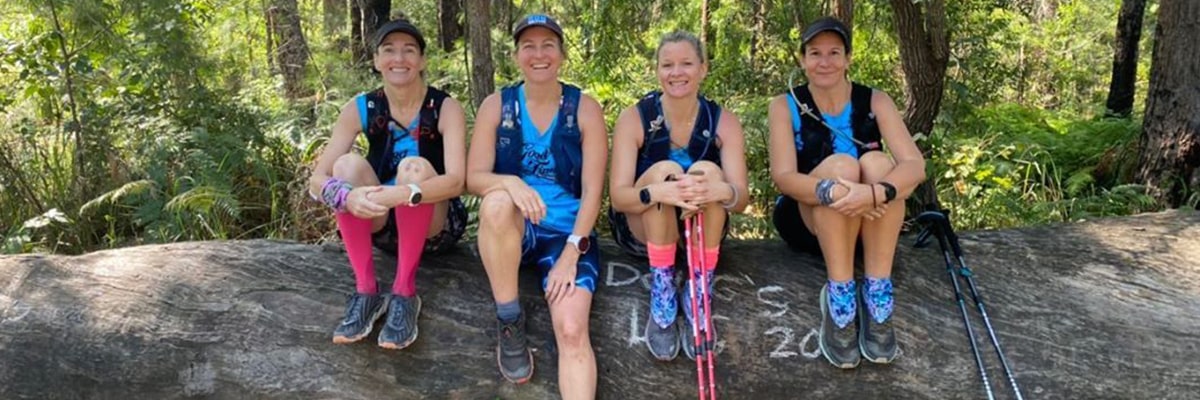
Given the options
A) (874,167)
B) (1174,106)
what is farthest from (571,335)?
(1174,106)

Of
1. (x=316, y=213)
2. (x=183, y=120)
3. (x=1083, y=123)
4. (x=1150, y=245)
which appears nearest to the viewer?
(x=1150, y=245)

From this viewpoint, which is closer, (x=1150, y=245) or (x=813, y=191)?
(x=813, y=191)

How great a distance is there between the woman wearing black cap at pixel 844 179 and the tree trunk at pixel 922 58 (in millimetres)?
2042

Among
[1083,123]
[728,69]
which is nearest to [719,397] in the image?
[728,69]

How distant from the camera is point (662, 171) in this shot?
3.52 meters

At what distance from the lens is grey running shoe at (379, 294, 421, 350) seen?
3.60m

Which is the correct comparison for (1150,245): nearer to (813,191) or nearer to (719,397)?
(813,191)

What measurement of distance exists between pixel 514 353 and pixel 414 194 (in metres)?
0.84

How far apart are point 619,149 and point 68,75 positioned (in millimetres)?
5453

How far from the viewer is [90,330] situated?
12.1 ft

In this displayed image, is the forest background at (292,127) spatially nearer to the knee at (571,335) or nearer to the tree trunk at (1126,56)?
the tree trunk at (1126,56)

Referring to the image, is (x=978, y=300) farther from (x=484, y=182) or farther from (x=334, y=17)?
(x=334, y=17)

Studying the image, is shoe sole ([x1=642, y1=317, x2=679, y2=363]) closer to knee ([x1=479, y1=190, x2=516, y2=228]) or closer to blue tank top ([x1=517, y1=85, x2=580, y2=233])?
blue tank top ([x1=517, y1=85, x2=580, y2=233])

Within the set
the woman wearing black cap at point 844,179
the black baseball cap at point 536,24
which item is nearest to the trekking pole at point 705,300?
the woman wearing black cap at point 844,179
